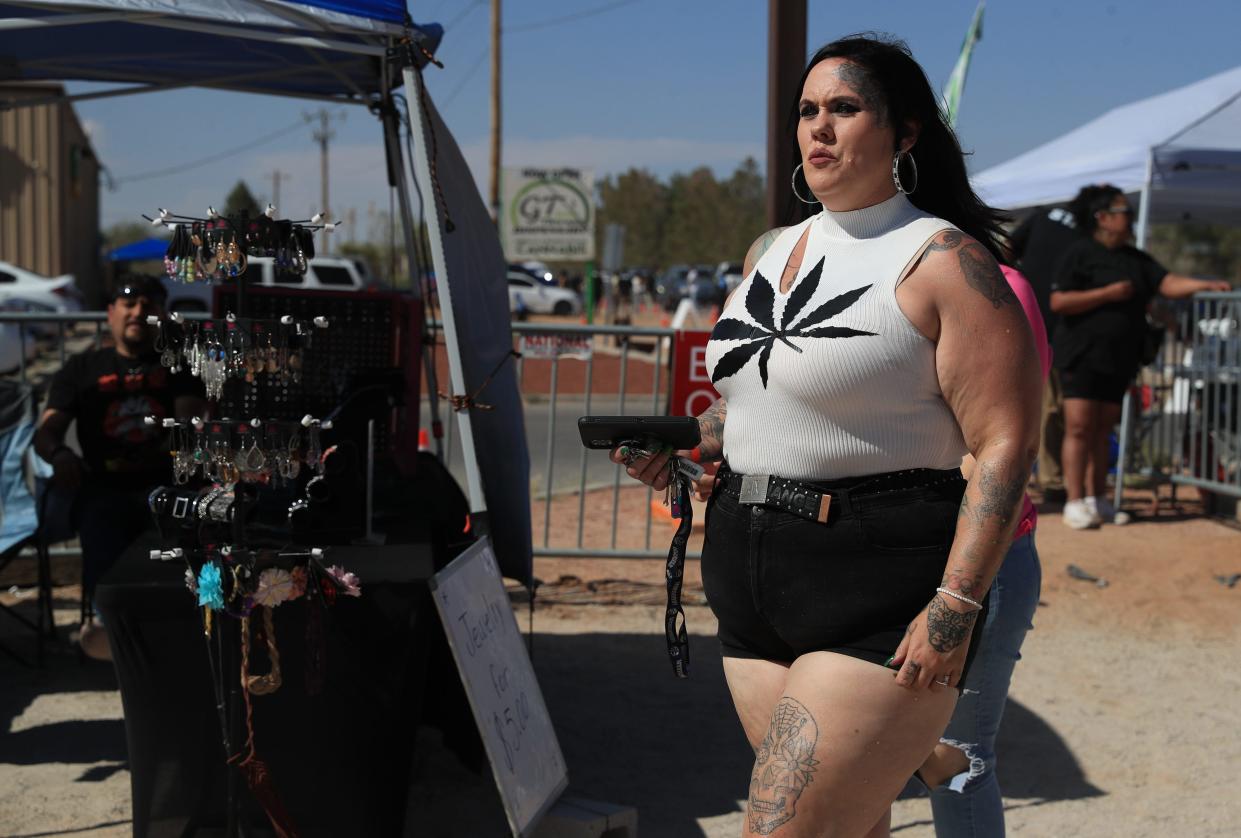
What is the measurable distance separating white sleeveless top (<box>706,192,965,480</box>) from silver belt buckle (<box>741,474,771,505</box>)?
0.06ft

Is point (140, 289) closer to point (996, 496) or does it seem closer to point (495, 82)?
point (996, 496)

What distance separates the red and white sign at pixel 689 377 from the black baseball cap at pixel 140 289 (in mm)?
2594

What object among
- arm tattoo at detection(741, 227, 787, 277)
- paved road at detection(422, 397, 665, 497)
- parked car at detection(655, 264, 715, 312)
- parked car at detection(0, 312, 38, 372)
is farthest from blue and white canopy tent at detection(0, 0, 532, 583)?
parked car at detection(655, 264, 715, 312)

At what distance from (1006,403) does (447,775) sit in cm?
285

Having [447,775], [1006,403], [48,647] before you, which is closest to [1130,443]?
[447,775]

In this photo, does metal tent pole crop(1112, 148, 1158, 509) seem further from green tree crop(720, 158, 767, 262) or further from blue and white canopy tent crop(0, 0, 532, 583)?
green tree crop(720, 158, 767, 262)

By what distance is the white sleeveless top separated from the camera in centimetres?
221

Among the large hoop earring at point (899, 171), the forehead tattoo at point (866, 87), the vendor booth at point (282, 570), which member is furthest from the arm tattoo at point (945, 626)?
the vendor booth at point (282, 570)

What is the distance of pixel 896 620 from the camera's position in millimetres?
2219

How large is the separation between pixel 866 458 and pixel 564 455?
954cm

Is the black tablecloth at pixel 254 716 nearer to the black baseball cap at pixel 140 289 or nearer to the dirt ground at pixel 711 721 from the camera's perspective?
the dirt ground at pixel 711 721

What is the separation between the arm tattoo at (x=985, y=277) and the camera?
7.15ft

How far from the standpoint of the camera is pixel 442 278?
4.17 m

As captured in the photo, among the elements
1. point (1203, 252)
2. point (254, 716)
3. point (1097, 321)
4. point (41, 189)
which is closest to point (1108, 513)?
point (1097, 321)
